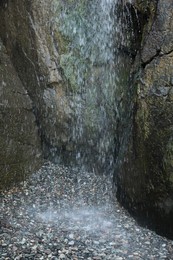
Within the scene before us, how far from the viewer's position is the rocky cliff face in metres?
4.05

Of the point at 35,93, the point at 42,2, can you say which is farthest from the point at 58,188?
the point at 42,2

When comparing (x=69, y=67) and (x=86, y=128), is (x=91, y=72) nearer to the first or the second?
(x=69, y=67)

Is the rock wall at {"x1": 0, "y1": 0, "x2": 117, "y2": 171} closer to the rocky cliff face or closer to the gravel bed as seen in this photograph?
the gravel bed

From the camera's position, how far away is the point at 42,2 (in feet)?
16.9

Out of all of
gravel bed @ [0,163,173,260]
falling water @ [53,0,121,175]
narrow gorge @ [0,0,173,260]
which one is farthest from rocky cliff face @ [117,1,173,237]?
falling water @ [53,0,121,175]

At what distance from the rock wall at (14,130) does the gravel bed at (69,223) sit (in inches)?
7.1

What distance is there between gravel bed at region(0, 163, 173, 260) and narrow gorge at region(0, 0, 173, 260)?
0.01 m

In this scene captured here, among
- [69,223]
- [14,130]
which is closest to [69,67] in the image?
[14,130]

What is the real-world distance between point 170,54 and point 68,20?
64.6 inches

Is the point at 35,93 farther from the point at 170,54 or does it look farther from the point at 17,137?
the point at 170,54

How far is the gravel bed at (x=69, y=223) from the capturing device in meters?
3.88

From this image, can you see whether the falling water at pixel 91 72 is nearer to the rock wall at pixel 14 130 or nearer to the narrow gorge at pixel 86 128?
the narrow gorge at pixel 86 128

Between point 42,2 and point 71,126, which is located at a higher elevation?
point 42,2

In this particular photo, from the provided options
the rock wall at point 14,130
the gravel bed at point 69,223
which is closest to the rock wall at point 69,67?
the rock wall at point 14,130
